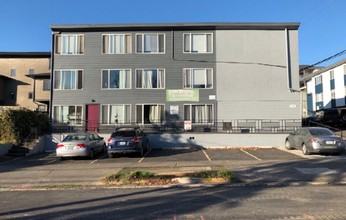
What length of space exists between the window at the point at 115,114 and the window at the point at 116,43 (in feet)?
Result: 14.4

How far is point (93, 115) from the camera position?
28.6 meters

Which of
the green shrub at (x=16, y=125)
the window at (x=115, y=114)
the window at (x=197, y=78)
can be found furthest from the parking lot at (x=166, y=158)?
the window at (x=197, y=78)

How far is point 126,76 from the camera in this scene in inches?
1136

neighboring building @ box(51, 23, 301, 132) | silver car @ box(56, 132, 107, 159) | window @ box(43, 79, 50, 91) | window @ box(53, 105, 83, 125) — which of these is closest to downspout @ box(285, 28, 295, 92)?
neighboring building @ box(51, 23, 301, 132)

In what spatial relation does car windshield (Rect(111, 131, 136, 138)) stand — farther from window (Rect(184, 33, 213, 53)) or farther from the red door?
window (Rect(184, 33, 213, 53))

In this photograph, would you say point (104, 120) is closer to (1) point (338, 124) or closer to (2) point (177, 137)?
(2) point (177, 137)

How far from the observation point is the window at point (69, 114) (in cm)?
2866

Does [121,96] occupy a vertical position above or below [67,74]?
below

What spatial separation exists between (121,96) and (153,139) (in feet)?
16.8

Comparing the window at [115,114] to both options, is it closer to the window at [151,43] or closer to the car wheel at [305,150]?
the window at [151,43]

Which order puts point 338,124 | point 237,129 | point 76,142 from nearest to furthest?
point 76,142
point 237,129
point 338,124

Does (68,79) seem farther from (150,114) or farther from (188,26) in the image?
(188,26)

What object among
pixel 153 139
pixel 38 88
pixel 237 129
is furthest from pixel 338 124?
pixel 38 88

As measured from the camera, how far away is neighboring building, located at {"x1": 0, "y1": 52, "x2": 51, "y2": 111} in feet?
148
